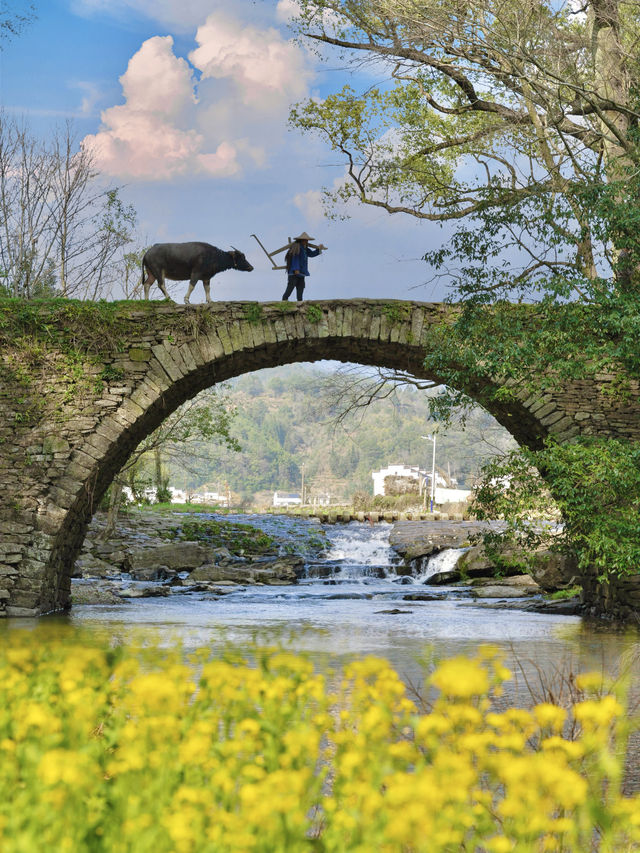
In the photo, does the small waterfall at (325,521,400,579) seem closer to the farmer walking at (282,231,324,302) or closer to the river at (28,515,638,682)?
the river at (28,515,638,682)

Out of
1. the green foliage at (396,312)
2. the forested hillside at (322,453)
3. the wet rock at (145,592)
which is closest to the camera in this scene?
the green foliage at (396,312)

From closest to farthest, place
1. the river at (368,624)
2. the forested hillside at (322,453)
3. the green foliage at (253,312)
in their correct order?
the river at (368,624), the green foliage at (253,312), the forested hillside at (322,453)

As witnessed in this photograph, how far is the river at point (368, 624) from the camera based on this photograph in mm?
8844

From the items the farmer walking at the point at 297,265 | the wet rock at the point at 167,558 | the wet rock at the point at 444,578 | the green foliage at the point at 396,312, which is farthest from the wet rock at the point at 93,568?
the green foliage at the point at 396,312

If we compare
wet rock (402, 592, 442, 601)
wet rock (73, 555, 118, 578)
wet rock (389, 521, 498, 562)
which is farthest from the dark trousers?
wet rock (73, 555, 118, 578)

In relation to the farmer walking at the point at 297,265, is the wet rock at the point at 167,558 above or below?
below

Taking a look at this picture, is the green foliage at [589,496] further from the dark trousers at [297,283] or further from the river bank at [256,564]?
the dark trousers at [297,283]

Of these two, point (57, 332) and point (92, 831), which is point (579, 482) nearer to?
point (57, 332)

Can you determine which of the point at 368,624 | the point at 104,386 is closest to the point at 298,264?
the point at 104,386

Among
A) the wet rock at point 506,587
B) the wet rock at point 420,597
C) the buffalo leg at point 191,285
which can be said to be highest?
the buffalo leg at point 191,285

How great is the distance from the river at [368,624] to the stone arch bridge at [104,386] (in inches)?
50.3

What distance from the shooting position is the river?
8844 mm

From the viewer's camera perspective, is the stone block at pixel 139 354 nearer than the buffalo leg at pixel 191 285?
Yes

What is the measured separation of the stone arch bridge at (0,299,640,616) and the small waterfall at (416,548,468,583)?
846 centimetres
